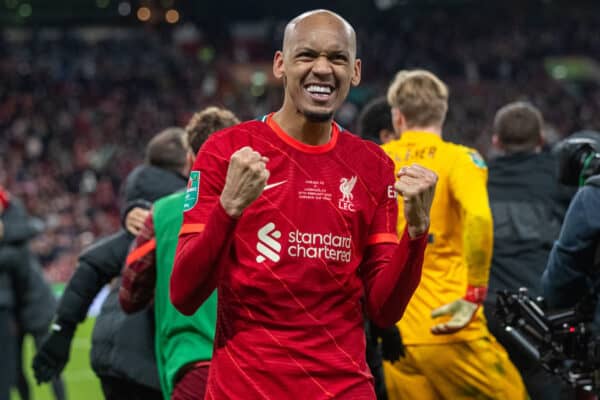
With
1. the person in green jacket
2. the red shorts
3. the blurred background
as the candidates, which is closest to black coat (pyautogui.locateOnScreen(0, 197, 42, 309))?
the person in green jacket

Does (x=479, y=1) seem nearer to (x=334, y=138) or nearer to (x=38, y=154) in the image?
(x=38, y=154)

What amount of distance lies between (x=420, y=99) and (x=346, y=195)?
1.92 metres

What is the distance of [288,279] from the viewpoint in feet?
9.05

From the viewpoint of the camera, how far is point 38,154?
26625 millimetres

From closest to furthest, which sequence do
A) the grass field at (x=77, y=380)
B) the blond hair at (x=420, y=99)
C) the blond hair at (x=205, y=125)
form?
1. the blond hair at (x=205, y=125)
2. the blond hair at (x=420, y=99)
3. the grass field at (x=77, y=380)

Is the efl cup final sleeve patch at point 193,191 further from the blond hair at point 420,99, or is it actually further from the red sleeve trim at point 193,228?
the blond hair at point 420,99

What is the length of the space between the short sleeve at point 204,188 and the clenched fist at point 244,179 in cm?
20

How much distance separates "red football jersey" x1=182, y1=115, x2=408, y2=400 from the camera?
9.04 ft

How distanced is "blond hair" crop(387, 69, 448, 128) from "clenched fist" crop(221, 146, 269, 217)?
89.1 inches

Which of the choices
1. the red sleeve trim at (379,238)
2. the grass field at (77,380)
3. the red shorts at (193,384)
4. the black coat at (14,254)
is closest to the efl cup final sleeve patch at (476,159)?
the red shorts at (193,384)

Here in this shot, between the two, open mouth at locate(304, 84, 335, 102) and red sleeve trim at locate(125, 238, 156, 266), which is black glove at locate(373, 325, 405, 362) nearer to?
red sleeve trim at locate(125, 238, 156, 266)

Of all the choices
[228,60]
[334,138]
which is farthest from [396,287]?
[228,60]

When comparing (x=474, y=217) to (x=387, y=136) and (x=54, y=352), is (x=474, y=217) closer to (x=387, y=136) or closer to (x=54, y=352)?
(x=387, y=136)

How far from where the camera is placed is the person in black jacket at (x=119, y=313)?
4.42m
